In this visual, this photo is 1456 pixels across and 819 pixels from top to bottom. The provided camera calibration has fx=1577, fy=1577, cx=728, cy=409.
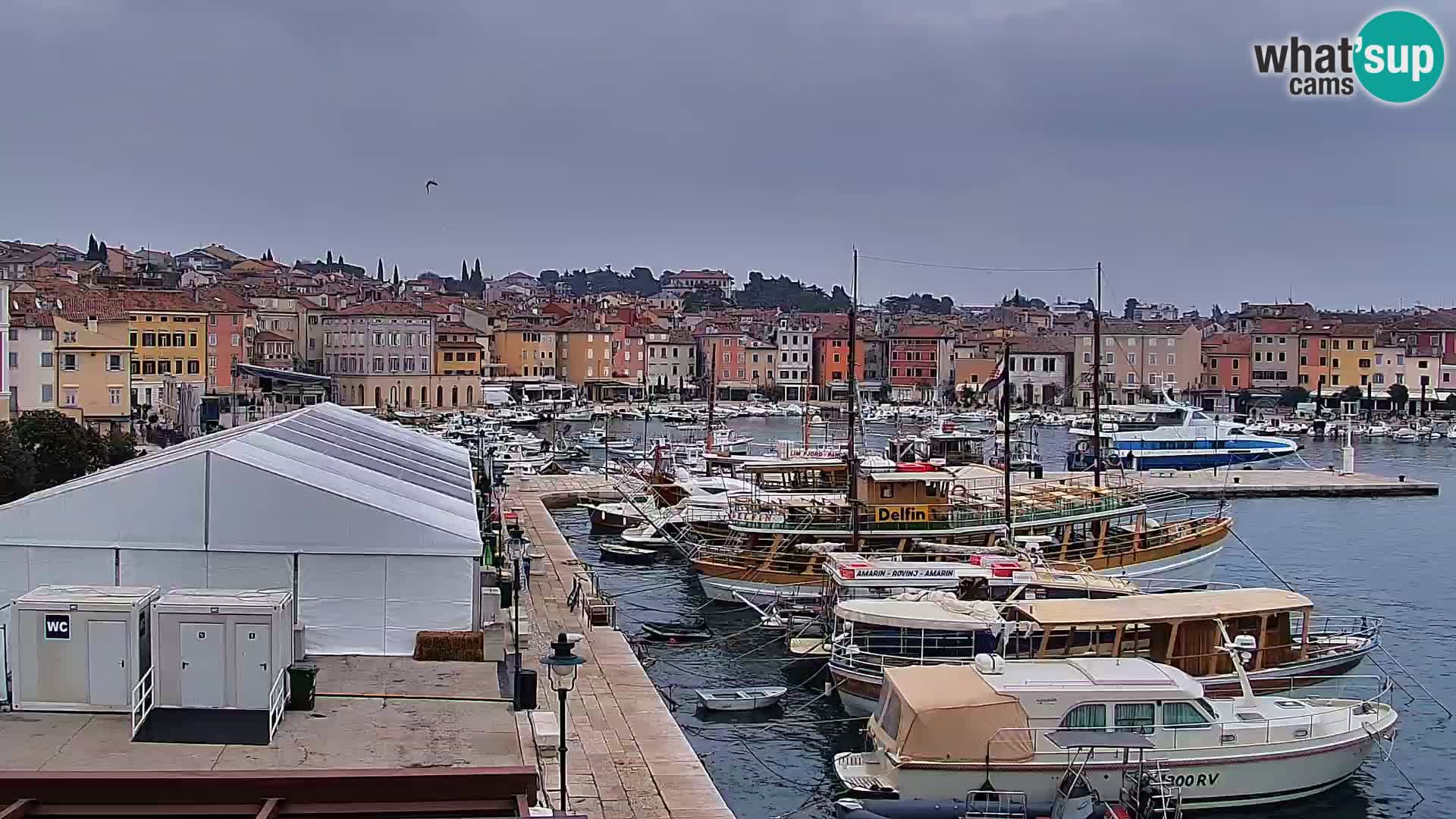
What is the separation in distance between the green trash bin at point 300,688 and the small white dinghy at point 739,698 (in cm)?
783

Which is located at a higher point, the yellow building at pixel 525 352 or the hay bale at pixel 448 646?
the yellow building at pixel 525 352

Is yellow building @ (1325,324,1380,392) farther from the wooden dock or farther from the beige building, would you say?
the wooden dock

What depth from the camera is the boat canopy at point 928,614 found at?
21.0 metres

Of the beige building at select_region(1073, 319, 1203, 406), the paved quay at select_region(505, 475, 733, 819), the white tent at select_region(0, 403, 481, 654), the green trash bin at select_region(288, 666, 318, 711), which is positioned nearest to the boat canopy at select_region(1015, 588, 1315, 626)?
the paved quay at select_region(505, 475, 733, 819)

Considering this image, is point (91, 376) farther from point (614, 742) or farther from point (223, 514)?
point (614, 742)

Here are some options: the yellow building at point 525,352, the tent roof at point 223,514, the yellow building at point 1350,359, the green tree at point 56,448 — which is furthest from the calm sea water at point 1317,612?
the yellow building at point 525,352

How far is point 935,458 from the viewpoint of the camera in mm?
44312

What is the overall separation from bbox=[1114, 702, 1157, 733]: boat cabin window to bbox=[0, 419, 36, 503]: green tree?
25.2 metres

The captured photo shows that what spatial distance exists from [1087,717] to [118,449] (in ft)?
104

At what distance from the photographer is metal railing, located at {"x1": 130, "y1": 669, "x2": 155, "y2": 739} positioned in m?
13.2

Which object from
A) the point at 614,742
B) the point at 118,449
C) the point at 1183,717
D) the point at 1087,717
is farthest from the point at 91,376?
the point at 1183,717

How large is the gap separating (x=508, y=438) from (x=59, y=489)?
54.9 meters

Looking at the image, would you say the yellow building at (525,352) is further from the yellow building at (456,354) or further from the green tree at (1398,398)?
the green tree at (1398,398)

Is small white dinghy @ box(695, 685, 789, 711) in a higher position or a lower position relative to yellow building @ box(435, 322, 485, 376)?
lower
